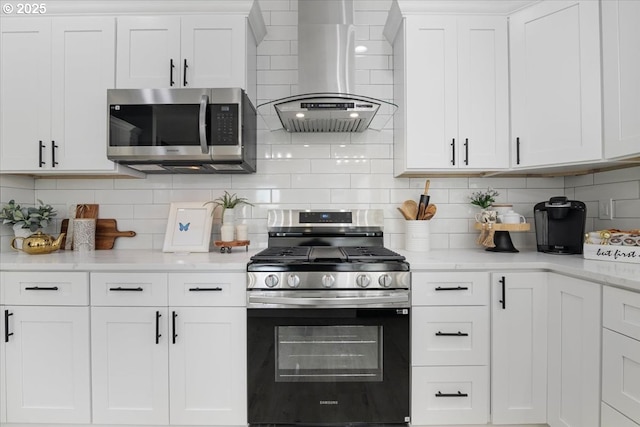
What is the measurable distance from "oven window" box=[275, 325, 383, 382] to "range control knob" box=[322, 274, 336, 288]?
22 cm

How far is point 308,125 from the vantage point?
2.31 meters

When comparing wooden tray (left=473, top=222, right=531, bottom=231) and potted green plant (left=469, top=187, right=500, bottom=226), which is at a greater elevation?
potted green plant (left=469, top=187, right=500, bottom=226)

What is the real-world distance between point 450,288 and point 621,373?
2.35 feet

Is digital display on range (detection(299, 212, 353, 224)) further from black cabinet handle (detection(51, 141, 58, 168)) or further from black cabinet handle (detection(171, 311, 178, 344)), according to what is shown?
black cabinet handle (detection(51, 141, 58, 168))

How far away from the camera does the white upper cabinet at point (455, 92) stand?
213 centimetres

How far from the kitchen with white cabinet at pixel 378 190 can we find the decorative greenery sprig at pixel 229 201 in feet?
0.15

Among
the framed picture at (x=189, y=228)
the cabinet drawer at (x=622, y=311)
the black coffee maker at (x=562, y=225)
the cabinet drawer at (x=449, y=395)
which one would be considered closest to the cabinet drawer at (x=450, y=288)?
the cabinet drawer at (x=449, y=395)

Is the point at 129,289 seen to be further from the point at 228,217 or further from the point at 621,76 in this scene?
the point at 621,76

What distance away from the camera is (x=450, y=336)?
180cm

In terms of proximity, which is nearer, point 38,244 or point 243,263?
point 243,263

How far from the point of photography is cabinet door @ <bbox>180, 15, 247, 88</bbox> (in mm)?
2133

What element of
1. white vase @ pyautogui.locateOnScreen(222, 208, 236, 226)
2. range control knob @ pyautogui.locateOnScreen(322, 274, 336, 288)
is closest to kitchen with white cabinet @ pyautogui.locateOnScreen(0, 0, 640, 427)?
white vase @ pyautogui.locateOnScreen(222, 208, 236, 226)

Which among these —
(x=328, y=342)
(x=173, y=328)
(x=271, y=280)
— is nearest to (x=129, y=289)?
(x=173, y=328)

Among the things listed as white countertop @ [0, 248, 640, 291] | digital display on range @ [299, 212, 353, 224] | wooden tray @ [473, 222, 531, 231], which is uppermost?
digital display on range @ [299, 212, 353, 224]
